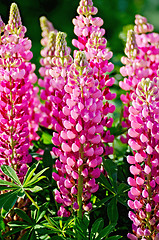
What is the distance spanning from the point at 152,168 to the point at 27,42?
1.46 ft

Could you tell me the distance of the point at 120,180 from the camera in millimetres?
1155

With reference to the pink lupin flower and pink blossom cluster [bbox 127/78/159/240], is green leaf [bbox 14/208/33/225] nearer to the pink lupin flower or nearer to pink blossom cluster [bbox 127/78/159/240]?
the pink lupin flower

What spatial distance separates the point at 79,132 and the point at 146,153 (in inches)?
6.1

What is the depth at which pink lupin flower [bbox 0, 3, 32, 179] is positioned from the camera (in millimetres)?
1013

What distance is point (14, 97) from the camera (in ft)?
3.46

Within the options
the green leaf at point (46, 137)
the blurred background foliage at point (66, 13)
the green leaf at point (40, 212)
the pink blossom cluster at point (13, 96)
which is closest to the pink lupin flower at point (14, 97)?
the pink blossom cluster at point (13, 96)

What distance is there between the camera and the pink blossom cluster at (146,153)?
0.87 metres

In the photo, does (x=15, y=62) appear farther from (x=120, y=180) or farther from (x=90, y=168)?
(x=120, y=180)

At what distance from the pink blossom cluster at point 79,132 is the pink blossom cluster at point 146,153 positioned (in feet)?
0.27

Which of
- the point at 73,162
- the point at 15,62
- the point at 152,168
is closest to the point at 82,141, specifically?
the point at 73,162

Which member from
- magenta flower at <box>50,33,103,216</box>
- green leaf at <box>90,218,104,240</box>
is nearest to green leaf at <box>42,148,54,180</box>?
magenta flower at <box>50,33,103,216</box>

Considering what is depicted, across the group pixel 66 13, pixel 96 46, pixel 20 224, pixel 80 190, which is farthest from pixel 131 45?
pixel 66 13

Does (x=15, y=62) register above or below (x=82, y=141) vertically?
above

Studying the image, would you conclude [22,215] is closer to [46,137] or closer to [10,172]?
[10,172]
